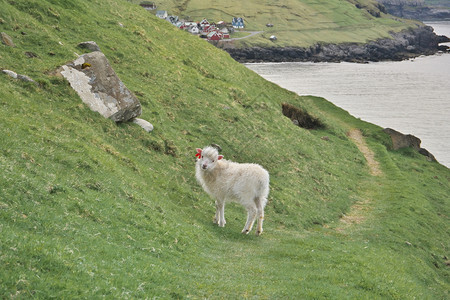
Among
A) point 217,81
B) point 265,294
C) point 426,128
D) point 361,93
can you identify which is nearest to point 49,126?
point 265,294

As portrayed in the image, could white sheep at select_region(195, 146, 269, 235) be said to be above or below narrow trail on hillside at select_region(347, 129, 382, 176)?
above

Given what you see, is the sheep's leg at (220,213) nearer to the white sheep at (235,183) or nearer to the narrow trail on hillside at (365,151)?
the white sheep at (235,183)

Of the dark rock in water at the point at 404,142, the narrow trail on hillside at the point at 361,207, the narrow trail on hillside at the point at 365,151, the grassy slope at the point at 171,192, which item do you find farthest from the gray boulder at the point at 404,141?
the grassy slope at the point at 171,192

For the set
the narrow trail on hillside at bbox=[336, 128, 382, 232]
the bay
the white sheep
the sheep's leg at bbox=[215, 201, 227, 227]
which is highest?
the white sheep

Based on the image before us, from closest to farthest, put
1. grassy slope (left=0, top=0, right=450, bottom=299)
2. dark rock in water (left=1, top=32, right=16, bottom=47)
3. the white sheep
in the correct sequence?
1. grassy slope (left=0, top=0, right=450, bottom=299)
2. the white sheep
3. dark rock in water (left=1, top=32, right=16, bottom=47)

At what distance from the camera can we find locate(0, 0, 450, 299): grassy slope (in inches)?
431

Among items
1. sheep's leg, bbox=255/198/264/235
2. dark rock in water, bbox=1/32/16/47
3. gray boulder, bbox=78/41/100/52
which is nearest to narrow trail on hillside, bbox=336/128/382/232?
sheep's leg, bbox=255/198/264/235

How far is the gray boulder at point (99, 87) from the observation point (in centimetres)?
2453

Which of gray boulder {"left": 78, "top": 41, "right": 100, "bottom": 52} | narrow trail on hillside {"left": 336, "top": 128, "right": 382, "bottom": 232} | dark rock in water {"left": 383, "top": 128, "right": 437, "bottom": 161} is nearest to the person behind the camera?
narrow trail on hillside {"left": 336, "top": 128, "right": 382, "bottom": 232}

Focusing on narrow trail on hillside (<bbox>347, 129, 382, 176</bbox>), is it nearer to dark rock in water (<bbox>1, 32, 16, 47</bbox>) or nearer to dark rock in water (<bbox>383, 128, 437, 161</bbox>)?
dark rock in water (<bbox>383, 128, 437, 161</bbox>)

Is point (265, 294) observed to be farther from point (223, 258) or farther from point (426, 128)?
point (426, 128)

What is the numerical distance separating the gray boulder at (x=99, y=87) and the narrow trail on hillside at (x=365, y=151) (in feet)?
94.6

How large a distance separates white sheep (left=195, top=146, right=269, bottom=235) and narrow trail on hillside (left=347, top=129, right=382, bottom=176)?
28577mm

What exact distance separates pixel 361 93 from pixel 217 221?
96.4 meters
